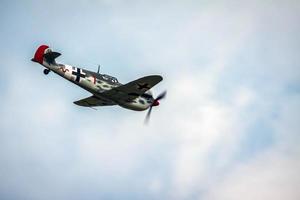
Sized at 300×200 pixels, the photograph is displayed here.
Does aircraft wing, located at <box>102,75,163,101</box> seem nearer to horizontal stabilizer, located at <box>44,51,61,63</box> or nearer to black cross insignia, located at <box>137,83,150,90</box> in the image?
black cross insignia, located at <box>137,83,150,90</box>

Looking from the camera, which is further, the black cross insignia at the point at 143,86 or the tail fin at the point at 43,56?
the black cross insignia at the point at 143,86

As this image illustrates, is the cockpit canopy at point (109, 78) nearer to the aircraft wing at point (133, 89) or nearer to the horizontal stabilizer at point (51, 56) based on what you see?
the aircraft wing at point (133, 89)

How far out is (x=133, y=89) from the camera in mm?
55062

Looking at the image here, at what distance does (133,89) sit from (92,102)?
16.9 ft

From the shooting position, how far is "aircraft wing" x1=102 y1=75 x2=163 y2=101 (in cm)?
5341

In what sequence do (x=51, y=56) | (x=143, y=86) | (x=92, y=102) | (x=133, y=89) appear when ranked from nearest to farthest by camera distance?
(x=51, y=56) → (x=143, y=86) → (x=133, y=89) → (x=92, y=102)

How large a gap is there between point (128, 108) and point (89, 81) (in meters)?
3.81

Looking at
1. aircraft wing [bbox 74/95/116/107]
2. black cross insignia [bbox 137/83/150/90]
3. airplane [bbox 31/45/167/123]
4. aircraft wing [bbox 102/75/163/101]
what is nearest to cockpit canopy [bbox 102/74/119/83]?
airplane [bbox 31/45/167/123]

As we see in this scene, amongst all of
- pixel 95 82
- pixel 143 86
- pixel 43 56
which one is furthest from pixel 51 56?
pixel 143 86

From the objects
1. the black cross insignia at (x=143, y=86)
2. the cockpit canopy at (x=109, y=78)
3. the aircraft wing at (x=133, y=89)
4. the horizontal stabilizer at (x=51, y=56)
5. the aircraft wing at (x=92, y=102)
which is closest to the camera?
the horizontal stabilizer at (x=51, y=56)

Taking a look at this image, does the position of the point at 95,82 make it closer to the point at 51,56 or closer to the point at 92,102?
the point at 51,56

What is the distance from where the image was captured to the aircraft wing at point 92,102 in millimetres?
58091

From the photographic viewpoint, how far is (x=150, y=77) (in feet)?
174

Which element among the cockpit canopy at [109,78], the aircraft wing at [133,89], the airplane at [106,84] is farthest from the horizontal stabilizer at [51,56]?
the aircraft wing at [133,89]
